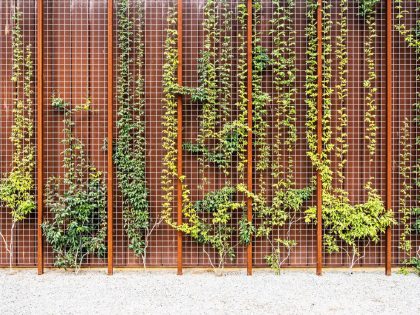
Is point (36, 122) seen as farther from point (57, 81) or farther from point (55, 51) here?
point (55, 51)

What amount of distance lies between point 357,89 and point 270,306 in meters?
3.39

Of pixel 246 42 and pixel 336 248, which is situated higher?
pixel 246 42

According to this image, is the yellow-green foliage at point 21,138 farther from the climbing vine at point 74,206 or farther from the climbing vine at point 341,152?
the climbing vine at point 341,152

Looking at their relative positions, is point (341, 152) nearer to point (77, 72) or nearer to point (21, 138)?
point (77, 72)

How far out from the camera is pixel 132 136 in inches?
216

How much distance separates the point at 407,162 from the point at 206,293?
140 inches

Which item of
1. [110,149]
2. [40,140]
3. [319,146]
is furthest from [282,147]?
[40,140]

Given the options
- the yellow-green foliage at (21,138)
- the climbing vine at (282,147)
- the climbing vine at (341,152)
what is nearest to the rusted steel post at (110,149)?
the yellow-green foliage at (21,138)

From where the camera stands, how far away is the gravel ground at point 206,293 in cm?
412

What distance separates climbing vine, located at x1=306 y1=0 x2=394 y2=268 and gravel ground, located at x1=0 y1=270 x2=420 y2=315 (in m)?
0.54

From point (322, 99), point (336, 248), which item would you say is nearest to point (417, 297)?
point (336, 248)

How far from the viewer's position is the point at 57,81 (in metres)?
5.53

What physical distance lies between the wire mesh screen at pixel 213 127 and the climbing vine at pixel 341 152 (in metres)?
0.03

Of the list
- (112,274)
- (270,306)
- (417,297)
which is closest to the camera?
(270,306)
